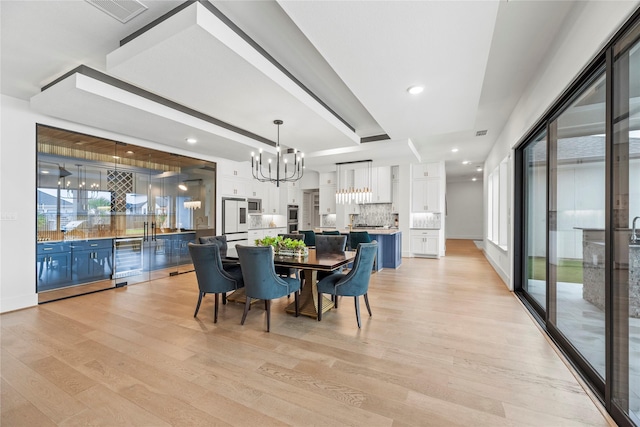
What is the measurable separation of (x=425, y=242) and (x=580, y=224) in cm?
571

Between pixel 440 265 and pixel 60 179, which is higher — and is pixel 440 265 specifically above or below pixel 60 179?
below

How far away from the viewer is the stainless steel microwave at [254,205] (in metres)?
7.92

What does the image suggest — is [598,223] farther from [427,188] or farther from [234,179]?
[234,179]

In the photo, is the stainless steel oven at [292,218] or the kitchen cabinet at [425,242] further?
the stainless steel oven at [292,218]

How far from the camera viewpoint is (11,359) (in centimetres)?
246

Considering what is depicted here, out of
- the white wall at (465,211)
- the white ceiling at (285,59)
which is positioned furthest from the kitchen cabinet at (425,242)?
the white wall at (465,211)

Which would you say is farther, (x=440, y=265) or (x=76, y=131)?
(x=440, y=265)

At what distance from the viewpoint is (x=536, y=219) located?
378 cm

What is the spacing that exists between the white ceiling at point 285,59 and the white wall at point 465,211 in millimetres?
9657

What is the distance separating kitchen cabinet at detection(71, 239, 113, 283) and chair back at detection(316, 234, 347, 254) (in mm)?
4034

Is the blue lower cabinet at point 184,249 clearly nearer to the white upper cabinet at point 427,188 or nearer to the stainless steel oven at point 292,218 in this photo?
the stainless steel oven at point 292,218

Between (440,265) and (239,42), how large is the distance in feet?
21.3

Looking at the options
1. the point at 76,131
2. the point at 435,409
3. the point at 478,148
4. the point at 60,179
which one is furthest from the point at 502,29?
the point at 60,179

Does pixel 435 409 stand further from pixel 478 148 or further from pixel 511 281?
pixel 478 148
